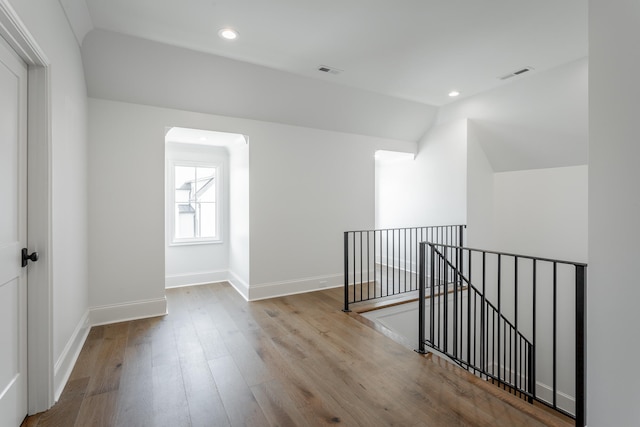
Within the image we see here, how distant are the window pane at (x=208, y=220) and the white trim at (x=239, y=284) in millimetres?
721

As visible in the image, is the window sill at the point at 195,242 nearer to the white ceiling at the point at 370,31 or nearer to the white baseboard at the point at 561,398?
the white ceiling at the point at 370,31

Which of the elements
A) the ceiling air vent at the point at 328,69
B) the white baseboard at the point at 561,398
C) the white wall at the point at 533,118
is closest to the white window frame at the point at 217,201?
the ceiling air vent at the point at 328,69

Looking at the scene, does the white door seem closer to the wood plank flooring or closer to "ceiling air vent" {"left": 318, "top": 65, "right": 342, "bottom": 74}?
the wood plank flooring

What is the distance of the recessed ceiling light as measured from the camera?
2779 mm

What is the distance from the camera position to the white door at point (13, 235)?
1.59 meters

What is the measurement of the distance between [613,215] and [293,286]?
3.55m

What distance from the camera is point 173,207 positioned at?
4.85 meters

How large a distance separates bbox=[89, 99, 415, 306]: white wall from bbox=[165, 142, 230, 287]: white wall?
0.31 m

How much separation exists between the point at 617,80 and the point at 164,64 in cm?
347

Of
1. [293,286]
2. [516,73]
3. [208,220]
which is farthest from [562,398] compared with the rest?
[208,220]

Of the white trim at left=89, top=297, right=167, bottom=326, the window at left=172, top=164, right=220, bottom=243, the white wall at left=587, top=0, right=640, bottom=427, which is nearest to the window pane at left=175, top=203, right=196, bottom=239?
the window at left=172, top=164, right=220, bottom=243

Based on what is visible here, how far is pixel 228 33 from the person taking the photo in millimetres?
2820

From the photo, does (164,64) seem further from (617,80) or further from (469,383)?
(469,383)

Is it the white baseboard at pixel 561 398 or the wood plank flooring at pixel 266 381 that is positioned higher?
the wood plank flooring at pixel 266 381
